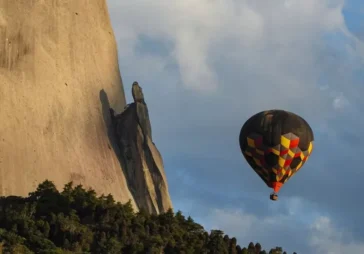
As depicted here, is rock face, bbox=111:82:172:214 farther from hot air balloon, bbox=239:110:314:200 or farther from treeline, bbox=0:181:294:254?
hot air balloon, bbox=239:110:314:200

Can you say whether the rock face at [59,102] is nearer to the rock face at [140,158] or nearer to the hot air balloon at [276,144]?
the rock face at [140,158]

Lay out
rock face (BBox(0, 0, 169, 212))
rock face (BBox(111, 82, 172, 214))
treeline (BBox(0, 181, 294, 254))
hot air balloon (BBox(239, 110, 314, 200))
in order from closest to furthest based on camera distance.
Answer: hot air balloon (BBox(239, 110, 314, 200)) → treeline (BBox(0, 181, 294, 254)) → rock face (BBox(0, 0, 169, 212)) → rock face (BBox(111, 82, 172, 214))

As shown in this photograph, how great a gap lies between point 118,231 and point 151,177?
50.5 ft

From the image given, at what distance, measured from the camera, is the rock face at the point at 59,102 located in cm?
7750

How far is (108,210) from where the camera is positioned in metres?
70.6

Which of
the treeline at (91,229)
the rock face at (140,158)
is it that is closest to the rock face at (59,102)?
the rock face at (140,158)

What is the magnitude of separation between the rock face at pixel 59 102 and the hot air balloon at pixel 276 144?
15.7 metres

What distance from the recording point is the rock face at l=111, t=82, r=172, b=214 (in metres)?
82.8

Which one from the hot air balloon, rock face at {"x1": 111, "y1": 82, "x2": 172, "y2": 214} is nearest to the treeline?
the hot air balloon

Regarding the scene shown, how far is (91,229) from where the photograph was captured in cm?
6825

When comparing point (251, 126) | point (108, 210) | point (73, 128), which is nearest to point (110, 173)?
point (73, 128)

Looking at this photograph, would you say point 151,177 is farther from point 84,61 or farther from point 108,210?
point 108,210

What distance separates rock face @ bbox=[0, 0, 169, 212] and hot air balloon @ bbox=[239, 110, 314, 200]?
51.6 feet

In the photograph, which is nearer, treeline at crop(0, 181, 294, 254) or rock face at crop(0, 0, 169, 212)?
treeline at crop(0, 181, 294, 254)
